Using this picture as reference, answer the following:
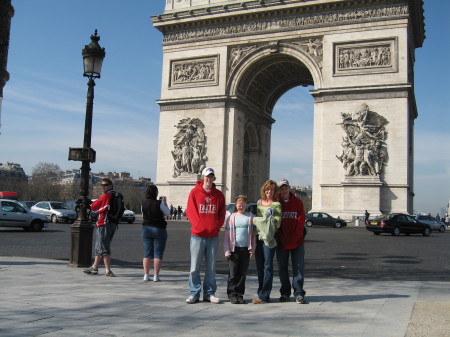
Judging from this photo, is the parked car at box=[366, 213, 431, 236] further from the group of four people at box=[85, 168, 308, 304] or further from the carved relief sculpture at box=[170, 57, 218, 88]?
the group of four people at box=[85, 168, 308, 304]

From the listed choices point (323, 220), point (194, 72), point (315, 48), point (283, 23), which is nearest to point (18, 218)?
point (323, 220)

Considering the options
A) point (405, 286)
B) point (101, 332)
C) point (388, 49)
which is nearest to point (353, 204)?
point (388, 49)

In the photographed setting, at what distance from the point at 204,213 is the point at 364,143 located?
23.1m

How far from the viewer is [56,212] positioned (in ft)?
88.8

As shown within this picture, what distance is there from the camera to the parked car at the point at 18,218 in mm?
19094

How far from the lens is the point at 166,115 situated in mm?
33094

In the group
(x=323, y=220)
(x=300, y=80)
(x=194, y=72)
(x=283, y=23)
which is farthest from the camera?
(x=300, y=80)

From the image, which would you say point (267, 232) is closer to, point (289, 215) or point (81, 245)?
point (289, 215)

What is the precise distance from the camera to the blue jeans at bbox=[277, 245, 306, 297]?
6.04 m

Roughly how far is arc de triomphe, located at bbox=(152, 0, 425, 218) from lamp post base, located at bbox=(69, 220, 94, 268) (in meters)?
21.0

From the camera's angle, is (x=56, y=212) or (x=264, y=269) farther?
(x=56, y=212)

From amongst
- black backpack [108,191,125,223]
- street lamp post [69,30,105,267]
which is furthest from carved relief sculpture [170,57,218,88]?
black backpack [108,191,125,223]

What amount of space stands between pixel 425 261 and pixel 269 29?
22.6 meters

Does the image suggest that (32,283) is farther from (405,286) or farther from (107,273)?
(405,286)
